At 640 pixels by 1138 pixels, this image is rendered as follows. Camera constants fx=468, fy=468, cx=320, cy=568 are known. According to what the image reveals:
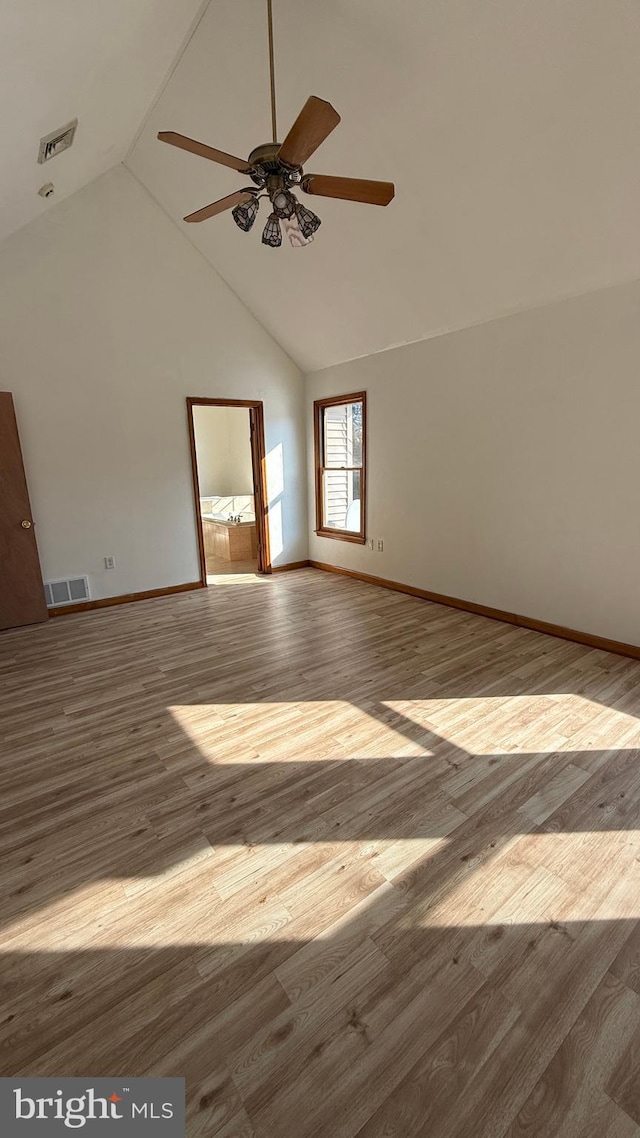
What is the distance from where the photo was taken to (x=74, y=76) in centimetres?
247

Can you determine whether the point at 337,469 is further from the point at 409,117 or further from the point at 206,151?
the point at 206,151

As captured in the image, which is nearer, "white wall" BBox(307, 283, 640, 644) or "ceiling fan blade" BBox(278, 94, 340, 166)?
"ceiling fan blade" BBox(278, 94, 340, 166)

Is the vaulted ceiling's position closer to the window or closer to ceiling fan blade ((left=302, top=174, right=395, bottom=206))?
ceiling fan blade ((left=302, top=174, right=395, bottom=206))

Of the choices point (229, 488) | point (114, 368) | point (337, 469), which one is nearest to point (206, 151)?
point (114, 368)

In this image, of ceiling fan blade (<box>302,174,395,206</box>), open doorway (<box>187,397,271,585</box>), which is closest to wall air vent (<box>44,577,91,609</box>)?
open doorway (<box>187,397,271,585</box>)

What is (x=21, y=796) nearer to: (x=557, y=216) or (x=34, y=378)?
(x=34, y=378)

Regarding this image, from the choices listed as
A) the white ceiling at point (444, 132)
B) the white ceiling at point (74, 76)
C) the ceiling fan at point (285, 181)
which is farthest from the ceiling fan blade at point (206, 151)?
the white ceiling at point (444, 132)

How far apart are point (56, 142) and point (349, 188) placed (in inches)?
84.3

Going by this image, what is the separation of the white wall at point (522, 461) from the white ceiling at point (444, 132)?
1.07 feet

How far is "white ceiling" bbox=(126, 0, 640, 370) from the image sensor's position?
230 centimetres

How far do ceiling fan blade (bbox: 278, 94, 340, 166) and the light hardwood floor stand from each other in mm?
2782

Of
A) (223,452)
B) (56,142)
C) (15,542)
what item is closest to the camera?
(56,142)

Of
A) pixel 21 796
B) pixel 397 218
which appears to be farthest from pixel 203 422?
pixel 21 796

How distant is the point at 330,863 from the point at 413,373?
4.30m
